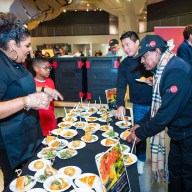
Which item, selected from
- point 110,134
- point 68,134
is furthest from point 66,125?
point 110,134

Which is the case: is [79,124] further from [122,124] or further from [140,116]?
[140,116]

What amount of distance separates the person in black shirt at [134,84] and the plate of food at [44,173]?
1.12 metres

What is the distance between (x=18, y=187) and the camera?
1219 mm

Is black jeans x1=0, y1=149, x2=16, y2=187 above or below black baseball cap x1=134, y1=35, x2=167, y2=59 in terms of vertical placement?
below

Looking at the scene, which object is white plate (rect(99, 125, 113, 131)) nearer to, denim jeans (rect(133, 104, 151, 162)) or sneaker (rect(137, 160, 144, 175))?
denim jeans (rect(133, 104, 151, 162))

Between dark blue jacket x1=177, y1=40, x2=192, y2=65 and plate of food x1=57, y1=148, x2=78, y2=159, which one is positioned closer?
plate of food x1=57, y1=148, x2=78, y2=159

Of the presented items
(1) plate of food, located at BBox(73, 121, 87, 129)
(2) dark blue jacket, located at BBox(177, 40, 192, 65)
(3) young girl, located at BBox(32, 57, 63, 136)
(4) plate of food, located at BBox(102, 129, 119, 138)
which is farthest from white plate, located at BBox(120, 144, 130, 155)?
(2) dark blue jacket, located at BBox(177, 40, 192, 65)

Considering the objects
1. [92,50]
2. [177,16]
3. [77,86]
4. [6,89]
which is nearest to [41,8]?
[77,86]

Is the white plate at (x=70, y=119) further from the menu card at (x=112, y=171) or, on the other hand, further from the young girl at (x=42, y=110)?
the menu card at (x=112, y=171)

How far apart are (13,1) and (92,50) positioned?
10.6 meters

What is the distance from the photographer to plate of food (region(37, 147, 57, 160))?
152cm

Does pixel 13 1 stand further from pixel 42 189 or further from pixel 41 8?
pixel 42 189

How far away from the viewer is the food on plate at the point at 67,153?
1527mm

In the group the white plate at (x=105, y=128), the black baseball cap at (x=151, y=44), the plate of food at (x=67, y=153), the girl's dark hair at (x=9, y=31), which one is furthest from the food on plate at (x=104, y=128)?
the girl's dark hair at (x=9, y=31)
